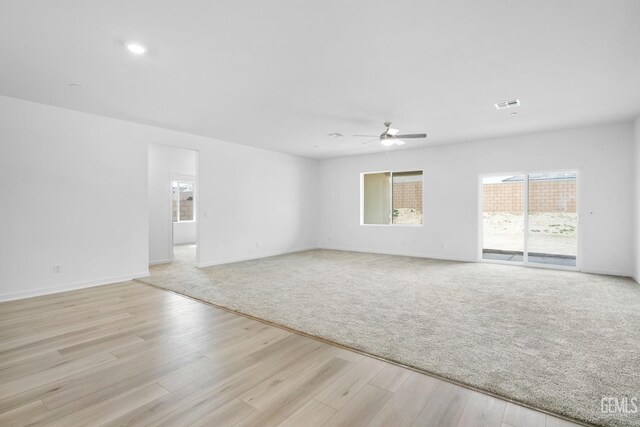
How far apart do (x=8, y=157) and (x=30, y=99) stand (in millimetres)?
847

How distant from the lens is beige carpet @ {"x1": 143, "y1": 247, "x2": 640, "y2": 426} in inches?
84.2

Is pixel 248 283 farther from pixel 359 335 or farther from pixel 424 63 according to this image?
pixel 424 63

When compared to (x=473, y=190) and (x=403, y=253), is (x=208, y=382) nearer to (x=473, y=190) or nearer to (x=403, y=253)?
(x=403, y=253)

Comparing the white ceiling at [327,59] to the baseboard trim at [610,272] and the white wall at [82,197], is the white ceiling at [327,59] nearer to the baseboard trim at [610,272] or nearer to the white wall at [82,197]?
the white wall at [82,197]

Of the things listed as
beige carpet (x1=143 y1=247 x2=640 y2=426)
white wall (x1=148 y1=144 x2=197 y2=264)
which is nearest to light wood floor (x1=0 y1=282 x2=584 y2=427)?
beige carpet (x1=143 y1=247 x2=640 y2=426)

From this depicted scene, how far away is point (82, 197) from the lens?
15.4 ft

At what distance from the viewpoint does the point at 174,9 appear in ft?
7.41

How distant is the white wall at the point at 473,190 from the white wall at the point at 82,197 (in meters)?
3.33

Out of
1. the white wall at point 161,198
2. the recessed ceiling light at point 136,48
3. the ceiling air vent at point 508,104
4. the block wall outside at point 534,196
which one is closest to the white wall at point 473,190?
the block wall outside at point 534,196

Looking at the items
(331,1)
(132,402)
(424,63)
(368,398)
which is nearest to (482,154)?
(424,63)

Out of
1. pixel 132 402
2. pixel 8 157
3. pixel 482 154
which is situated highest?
pixel 482 154

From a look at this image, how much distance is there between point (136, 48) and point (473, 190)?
261 inches

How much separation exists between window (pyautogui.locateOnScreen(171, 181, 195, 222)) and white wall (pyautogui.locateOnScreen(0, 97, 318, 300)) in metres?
3.68

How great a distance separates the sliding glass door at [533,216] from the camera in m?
5.93
